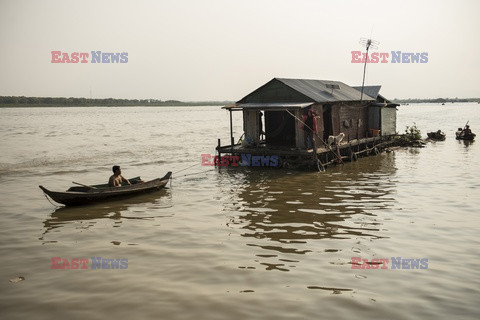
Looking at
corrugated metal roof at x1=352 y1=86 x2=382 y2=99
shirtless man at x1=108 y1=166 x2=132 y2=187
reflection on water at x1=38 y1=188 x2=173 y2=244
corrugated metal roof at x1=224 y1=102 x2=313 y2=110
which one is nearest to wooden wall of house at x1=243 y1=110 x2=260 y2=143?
corrugated metal roof at x1=224 y1=102 x2=313 y2=110

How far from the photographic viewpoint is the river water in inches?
278

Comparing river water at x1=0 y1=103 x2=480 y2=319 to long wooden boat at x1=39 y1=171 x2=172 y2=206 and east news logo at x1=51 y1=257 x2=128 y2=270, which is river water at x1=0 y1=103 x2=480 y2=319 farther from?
long wooden boat at x1=39 y1=171 x2=172 y2=206

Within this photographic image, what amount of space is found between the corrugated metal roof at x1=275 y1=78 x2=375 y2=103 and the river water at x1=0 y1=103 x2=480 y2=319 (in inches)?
175

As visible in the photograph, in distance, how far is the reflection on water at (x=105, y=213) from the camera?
39.8 feet

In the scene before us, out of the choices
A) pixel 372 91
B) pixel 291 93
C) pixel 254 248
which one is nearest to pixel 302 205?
pixel 254 248

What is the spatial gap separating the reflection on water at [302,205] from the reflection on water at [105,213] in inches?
103

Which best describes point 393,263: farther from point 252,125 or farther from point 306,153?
point 252,125

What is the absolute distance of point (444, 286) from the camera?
7.63 meters

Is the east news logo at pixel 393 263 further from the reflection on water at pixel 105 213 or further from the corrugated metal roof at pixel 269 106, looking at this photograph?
the corrugated metal roof at pixel 269 106

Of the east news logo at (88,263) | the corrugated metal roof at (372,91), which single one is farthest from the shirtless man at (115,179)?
the corrugated metal roof at (372,91)

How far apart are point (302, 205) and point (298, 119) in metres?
6.59

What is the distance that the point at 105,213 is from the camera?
44.0 ft

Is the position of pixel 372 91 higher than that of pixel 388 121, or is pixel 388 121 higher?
pixel 372 91

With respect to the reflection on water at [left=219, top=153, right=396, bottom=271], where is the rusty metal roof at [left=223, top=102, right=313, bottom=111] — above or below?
above
